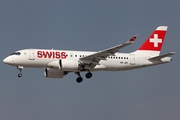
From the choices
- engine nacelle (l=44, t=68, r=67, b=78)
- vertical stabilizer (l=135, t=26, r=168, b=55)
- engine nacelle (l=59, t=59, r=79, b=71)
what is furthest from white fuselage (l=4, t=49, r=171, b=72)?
engine nacelle (l=44, t=68, r=67, b=78)

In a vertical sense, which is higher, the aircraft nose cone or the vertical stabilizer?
the vertical stabilizer

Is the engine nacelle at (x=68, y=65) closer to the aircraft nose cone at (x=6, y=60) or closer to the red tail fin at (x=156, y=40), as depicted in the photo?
the aircraft nose cone at (x=6, y=60)

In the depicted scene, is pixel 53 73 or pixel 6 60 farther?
pixel 53 73

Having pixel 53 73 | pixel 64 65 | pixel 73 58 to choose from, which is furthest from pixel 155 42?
pixel 64 65

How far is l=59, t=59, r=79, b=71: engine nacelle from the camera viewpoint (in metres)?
54.2

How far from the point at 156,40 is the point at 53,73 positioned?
46.4 feet

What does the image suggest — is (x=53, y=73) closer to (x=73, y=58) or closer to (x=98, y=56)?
(x=73, y=58)

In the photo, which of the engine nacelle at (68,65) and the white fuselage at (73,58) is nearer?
the white fuselage at (73,58)

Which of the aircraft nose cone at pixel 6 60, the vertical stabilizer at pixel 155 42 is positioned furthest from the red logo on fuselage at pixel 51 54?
the vertical stabilizer at pixel 155 42

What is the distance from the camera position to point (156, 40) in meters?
63.1

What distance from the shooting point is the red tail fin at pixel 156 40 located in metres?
61.8

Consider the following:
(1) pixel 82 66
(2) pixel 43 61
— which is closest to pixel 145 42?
(1) pixel 82 66

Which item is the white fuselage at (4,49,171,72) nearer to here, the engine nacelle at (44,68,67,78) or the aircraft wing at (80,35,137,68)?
the aircraft wing at (80,35,137,68)

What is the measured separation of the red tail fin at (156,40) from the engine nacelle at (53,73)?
10.5 m
